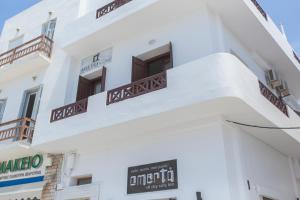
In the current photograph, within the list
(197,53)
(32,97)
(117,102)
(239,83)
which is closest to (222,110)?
(239,83)

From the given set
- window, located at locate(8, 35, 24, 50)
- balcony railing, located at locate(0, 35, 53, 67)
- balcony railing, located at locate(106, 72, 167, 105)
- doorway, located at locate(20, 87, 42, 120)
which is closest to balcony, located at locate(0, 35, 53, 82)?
balcony railing, located at locate(0, 35, 53, 67)

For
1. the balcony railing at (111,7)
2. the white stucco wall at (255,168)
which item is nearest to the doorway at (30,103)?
the balcony railing at (111,7)

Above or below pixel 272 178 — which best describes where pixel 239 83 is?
above

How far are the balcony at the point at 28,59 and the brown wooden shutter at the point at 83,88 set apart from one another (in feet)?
6.51

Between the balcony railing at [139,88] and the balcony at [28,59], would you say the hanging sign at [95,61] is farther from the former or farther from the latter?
the balcony railing at [139,88]

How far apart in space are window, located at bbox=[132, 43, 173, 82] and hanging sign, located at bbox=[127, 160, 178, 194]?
7.66 ft

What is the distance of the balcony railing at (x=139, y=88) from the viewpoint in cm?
657

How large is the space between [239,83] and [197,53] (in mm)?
1619

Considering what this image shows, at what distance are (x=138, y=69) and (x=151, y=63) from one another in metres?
0.51

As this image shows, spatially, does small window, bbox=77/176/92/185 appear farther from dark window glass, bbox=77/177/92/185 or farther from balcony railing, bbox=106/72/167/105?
balcony railing, bbox=106/72/167/105

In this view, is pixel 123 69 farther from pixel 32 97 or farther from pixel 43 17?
pixel 43 17

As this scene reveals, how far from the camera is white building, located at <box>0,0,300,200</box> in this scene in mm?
6066

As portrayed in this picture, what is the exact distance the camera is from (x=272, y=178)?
24.1 feet

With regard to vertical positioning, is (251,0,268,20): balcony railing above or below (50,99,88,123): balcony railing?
above
